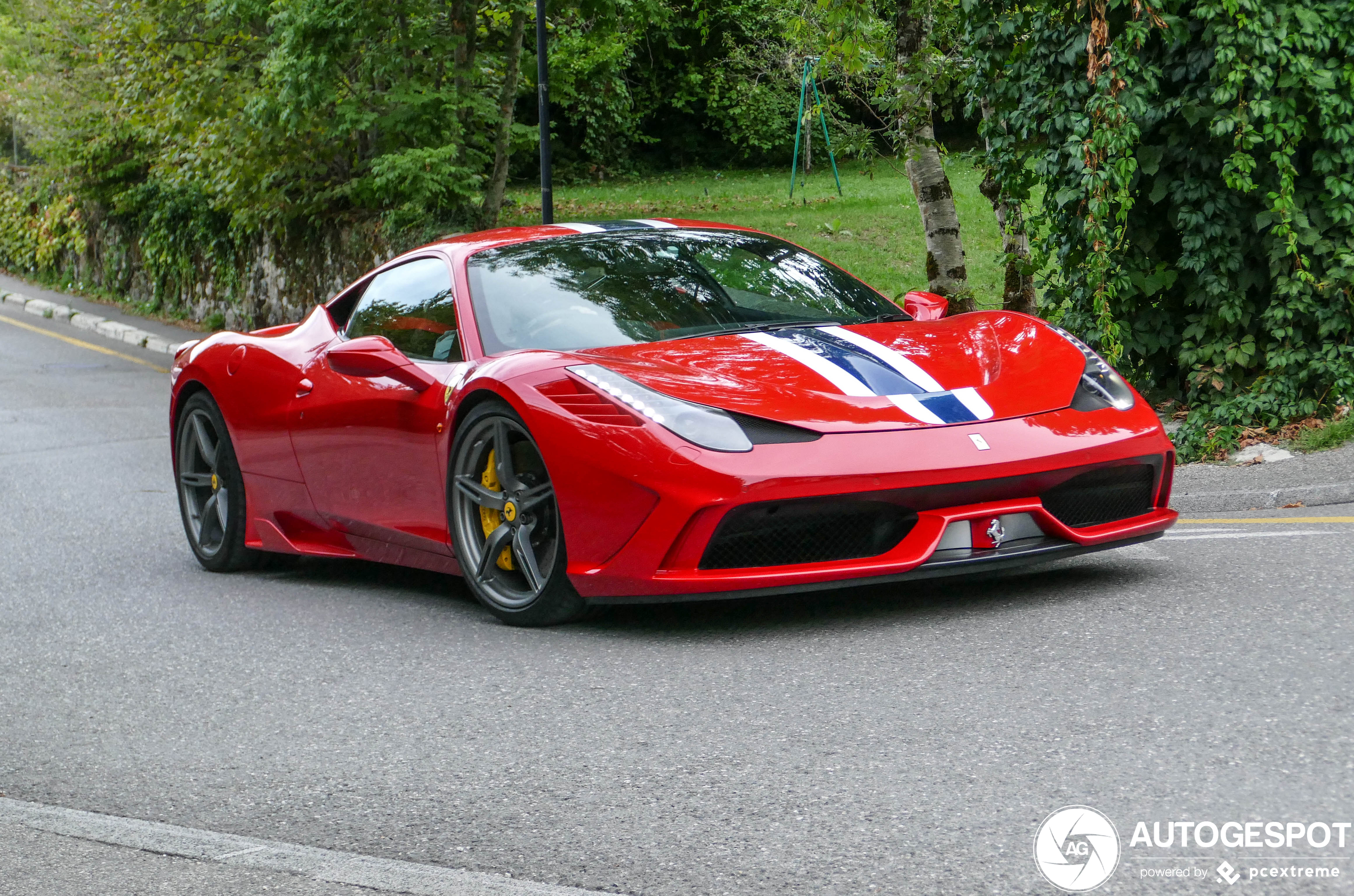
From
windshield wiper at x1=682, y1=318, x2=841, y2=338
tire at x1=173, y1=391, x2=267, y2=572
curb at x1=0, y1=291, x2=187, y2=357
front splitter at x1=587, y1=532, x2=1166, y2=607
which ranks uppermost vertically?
windshield wiper at x1=682, y1=318, x2=841, y2=338

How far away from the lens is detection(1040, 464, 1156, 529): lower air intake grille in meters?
4.70

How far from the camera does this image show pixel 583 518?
4.66 metres

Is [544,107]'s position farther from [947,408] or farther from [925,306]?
[947,408]

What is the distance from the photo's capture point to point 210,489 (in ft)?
23.6

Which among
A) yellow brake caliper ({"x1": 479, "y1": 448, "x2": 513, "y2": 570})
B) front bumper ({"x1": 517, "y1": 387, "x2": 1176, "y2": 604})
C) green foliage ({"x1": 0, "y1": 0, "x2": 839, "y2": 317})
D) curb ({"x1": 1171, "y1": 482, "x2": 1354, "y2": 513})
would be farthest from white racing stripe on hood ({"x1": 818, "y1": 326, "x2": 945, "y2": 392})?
green foliage ({"x1": 0, "y1": 0, "x2": 839, "y2": 317})

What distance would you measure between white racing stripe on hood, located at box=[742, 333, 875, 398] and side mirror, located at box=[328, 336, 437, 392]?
121 cm

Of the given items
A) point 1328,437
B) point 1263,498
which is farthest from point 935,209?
point 1263,498

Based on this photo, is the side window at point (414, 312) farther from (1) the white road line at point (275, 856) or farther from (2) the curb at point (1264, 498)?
(2) the curb at point (1264, 498)

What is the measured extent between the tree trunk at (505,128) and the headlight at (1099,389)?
480 inches

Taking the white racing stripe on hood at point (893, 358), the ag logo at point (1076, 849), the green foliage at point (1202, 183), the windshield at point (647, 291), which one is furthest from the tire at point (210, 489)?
the ag logo at point (1076, 849)

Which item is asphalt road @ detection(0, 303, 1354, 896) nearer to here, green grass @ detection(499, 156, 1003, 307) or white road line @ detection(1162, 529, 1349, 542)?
white road line @ detection(1162, 529, 1349, 542)

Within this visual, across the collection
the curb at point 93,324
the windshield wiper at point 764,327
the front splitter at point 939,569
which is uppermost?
the windshield wiper at point 764,327

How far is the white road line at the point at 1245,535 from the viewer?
19.0 ft

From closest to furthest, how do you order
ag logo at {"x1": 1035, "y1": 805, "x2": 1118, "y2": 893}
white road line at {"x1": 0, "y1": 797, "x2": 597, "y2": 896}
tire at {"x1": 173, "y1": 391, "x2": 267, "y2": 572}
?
ag logo at {"x1": 1035, "y1": 805, "x2": 1118, "y2": 893}
white road line at {"x1": 0, "y1": 797, "x2": 597, "y2": 896}
tire at {"x1": 173, "y1": 391, "x2": 267, "y2": 572}
